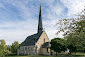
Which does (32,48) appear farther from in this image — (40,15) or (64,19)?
(64,19)

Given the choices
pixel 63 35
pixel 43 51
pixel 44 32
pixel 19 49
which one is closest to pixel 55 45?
pixel 43 51

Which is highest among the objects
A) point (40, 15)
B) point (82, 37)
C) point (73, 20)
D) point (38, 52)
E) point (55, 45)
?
point (40, 15)

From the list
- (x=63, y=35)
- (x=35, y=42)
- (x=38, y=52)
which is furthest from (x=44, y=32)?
(x=63, y=35)

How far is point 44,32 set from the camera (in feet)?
171

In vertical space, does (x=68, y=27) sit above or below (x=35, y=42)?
above

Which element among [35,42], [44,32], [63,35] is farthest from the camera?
[44,32]

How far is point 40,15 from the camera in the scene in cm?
5797

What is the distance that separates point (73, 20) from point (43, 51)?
34.7 metres

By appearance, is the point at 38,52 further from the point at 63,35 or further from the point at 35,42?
the point at 63,35

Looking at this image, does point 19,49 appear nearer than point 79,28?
No

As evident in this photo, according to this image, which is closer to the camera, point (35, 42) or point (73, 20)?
point (73, 20)

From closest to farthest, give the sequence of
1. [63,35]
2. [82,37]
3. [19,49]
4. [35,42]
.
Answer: [82,37]
[63,35]
[35,42]
[19,49]

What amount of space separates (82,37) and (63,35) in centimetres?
355

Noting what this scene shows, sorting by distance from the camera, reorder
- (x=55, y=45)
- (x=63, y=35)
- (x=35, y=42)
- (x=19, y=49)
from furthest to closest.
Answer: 1. (x=19, y=49)
2. (x=35, y=42)
3. (x=55, y=45)
4. (x=63, y=35)
